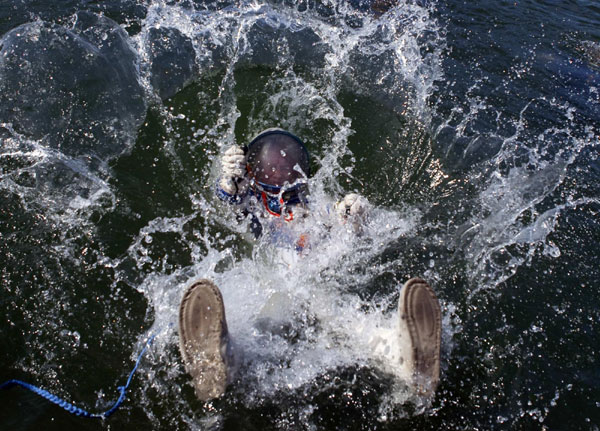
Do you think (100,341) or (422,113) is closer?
(100,341)

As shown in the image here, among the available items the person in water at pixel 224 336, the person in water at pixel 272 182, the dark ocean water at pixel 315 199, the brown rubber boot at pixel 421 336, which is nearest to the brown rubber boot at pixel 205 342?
the person in water at pixel 224 336

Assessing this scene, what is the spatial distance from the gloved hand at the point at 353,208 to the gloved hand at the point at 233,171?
87 centimetres

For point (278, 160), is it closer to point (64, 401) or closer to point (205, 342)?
point (205, 342)

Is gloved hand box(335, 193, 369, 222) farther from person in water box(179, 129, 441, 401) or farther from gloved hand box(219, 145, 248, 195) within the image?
gloved hand box(219, 145, 248, 195)

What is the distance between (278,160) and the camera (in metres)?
3.53

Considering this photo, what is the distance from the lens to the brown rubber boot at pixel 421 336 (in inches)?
114

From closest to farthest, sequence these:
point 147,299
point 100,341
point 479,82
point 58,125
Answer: point 100,341 < point 147,299 < point 58,125 < point 479,82

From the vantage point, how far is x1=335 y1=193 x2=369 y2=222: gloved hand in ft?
12.1

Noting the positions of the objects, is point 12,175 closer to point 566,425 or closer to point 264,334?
point 264,334

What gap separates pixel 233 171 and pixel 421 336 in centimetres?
199

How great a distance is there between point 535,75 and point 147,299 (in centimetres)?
605

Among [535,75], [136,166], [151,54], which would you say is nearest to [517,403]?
[136,166]

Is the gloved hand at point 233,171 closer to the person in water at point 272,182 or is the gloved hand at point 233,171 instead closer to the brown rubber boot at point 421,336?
the person in water at point 272,182

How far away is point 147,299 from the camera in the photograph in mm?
3641
